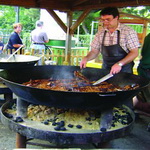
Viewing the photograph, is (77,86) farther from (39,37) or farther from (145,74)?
(39,37)

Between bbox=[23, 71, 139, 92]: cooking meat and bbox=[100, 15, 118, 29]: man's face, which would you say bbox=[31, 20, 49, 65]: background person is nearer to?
bbox=[100, 15, 118, 29]: man's face

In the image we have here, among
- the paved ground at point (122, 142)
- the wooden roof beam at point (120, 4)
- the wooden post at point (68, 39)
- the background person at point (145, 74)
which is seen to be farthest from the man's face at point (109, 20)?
the wooden post at point (68, 39)

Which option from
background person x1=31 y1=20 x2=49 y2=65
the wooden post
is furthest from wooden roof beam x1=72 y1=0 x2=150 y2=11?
background person x1=31 y1=20 x2=49 y2=65

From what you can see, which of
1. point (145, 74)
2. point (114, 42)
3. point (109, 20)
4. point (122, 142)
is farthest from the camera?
point (145, 74)

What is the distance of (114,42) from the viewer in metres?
3.85

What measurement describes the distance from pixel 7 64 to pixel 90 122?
5.64 feet

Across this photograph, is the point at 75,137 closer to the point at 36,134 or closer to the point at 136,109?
the point at 36,134

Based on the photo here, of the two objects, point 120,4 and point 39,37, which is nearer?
point 120,4

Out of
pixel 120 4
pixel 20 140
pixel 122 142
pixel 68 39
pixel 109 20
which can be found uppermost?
pixel 120 4

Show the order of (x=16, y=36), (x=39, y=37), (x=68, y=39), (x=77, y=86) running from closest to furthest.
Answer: (x=77, y=86) → (x=16, y=36) → (x=68, y=39) → (x=39, y=37)

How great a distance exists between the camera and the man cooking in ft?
11.2

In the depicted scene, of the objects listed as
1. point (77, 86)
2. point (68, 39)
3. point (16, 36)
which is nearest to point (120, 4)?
point (68, 39)

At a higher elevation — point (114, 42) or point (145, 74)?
point (114, 42)

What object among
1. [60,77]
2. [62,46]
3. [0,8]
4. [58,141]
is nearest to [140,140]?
[60,77]
